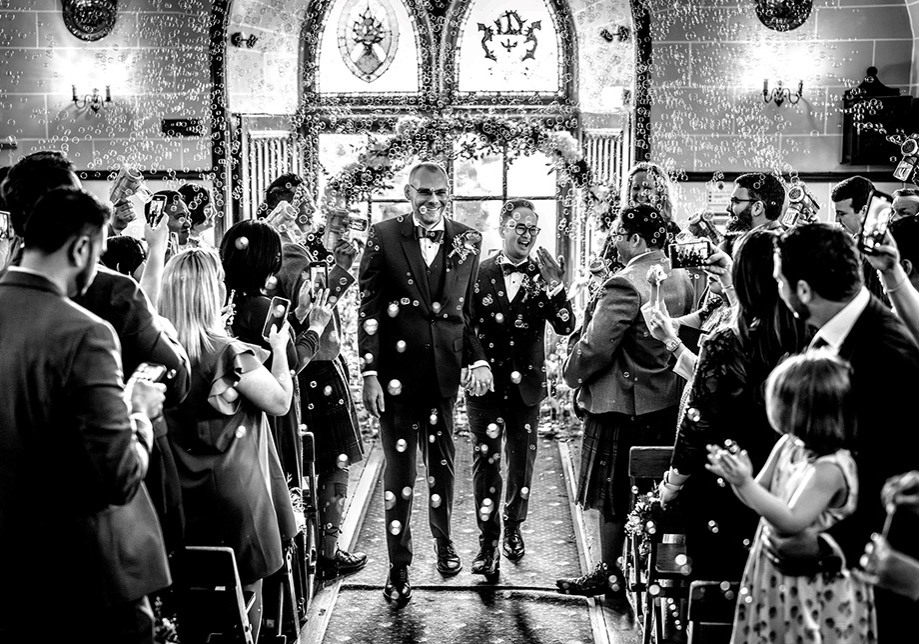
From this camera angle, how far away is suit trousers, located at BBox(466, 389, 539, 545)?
15.7ft

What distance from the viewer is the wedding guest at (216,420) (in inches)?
125

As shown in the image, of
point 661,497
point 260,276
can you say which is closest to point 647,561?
point 661,497

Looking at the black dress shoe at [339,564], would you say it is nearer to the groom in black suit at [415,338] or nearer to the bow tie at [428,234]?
the groom in black suit at [415,338]

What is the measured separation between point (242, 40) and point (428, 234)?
4.81 m

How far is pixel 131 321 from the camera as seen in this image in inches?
109

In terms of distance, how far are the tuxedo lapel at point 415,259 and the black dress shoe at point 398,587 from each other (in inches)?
46.1

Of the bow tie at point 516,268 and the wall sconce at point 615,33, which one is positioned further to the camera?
the wall sconce at point 615,33

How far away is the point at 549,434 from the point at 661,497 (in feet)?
14.5

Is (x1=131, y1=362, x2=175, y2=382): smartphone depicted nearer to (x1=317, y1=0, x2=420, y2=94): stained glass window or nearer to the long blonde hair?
the long blonde hair

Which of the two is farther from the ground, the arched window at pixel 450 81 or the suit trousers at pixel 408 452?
the arched window at pixel 450 81

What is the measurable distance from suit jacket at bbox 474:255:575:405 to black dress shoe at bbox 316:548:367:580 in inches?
40.1

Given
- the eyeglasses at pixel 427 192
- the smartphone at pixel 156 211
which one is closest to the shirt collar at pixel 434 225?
the eyeglasses at pixel 427 192

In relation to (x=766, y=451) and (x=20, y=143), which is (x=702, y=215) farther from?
(x=20, y=143)

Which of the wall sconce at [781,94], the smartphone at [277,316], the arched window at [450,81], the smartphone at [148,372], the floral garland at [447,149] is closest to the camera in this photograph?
the smartphone at [148,372]
